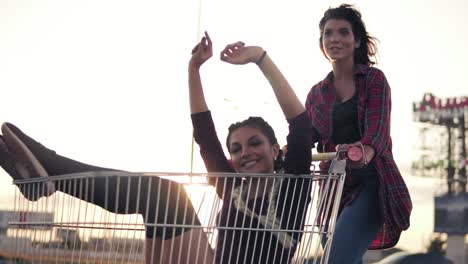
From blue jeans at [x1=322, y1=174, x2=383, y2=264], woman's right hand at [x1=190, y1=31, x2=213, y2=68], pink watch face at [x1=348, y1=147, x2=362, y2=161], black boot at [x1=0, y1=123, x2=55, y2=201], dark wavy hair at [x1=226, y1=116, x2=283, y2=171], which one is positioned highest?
woman's right hand at [x1=190, y1=31, x2=213, y2=68]

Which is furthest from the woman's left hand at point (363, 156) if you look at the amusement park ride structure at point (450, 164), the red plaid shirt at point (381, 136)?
the amusement park ride structure at point (450, 164)

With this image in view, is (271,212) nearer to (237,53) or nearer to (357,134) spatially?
(237,53)

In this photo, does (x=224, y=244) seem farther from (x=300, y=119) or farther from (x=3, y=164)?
(x=3, y=164)

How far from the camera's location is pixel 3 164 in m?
3.62

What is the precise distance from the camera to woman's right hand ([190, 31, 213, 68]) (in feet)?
11.4

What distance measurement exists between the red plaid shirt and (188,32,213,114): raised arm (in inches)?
21.7

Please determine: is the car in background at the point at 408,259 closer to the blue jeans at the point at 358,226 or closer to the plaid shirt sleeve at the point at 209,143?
the blue jeans at the point at 358,226

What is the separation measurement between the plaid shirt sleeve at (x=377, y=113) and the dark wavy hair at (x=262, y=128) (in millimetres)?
325

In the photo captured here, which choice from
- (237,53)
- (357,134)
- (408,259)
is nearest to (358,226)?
(357,134)

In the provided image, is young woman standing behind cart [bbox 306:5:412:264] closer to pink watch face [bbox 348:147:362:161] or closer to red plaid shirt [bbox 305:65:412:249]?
red plaid shirt [bbox 305:65:412:249]

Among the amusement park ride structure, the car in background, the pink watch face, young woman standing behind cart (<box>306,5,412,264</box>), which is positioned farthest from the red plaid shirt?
the amusement park ride structure

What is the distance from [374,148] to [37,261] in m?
1.30

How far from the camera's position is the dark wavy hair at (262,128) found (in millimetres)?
3736

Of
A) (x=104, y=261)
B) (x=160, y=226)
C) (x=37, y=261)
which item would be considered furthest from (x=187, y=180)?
(x=37, y=261)
